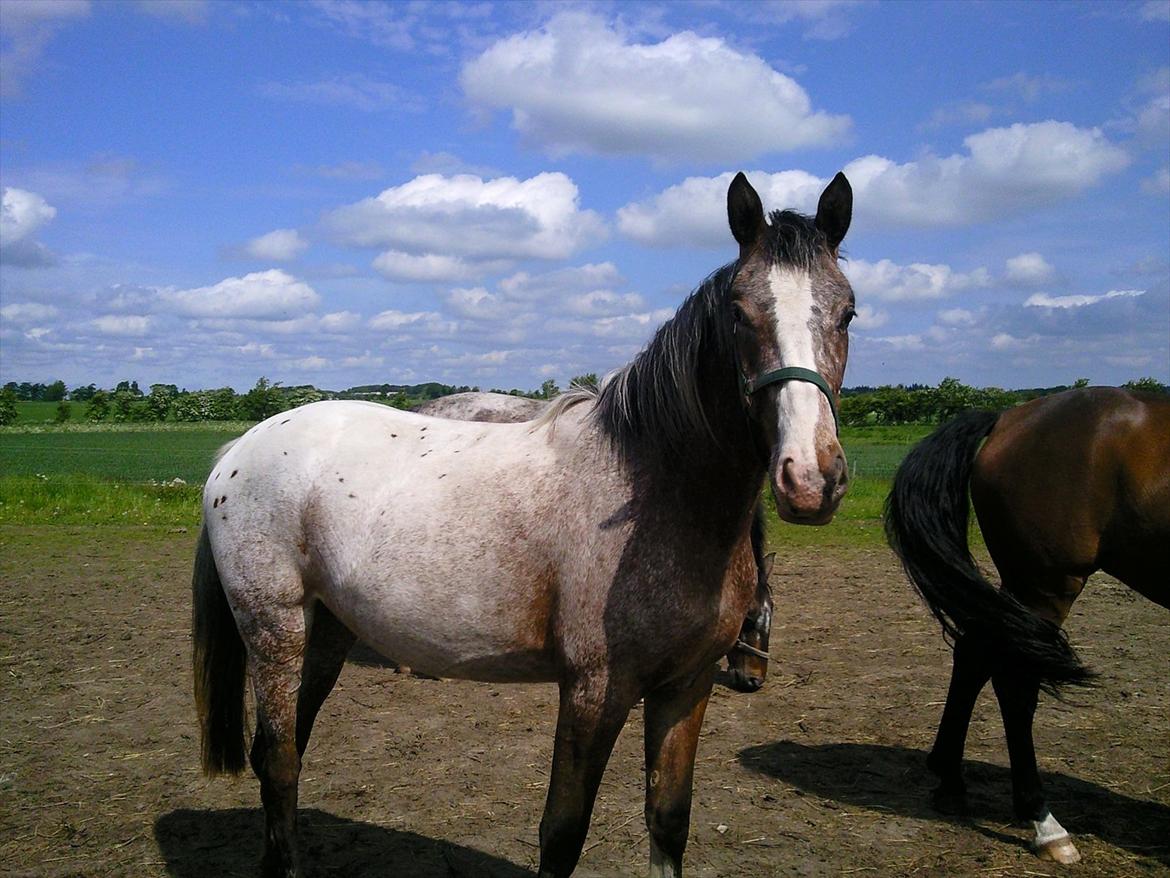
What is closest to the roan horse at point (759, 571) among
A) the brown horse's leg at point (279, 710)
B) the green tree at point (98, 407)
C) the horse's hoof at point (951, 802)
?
the horse's hoof at point (951, 802)

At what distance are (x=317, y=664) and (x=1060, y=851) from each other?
3.55 metres

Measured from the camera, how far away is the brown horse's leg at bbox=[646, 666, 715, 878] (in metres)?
2.86

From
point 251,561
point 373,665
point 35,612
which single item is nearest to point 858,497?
point 373,665

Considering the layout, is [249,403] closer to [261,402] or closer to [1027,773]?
[261,402]


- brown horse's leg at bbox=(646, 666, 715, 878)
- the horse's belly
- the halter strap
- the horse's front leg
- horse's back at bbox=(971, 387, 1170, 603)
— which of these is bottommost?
the horse's front leg

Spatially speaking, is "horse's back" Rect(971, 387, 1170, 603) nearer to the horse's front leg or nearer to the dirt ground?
the horse's front leg

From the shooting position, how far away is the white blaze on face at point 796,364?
2062mm

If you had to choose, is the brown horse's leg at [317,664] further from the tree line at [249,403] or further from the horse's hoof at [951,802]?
the tree line at [249,403]

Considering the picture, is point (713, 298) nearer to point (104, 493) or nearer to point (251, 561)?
point (251, 561)

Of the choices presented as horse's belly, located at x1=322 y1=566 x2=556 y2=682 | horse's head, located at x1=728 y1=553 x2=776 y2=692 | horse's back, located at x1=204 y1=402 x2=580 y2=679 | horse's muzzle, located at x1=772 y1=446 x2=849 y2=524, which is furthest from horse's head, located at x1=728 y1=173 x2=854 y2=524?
horse's head, located at x1=728 y1=553 x2=776 y2=692

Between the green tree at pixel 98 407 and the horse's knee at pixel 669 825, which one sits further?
the green tree at pixel 98 407

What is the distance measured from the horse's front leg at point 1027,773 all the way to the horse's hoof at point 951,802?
268mm

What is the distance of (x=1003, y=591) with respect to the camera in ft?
13.4

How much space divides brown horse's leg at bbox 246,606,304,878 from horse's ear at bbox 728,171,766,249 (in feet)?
7.54
